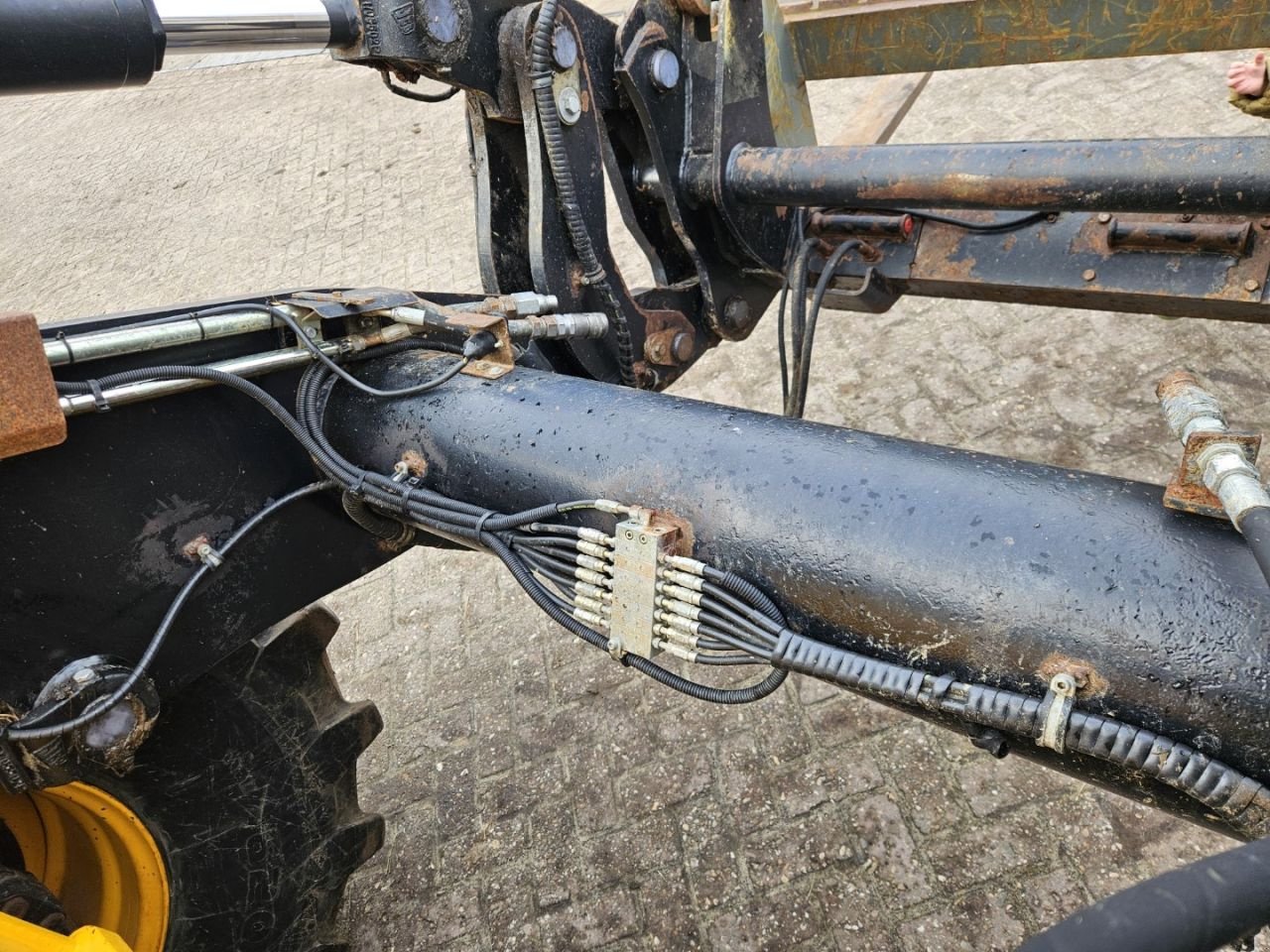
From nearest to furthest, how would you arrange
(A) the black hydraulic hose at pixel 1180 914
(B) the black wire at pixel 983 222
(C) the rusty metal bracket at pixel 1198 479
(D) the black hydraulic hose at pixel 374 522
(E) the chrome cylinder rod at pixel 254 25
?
1. (A) the black hydraulic hose at pixel 1180 914
2. (C) the rusty metal bracket at pixel 1198 479
3. (E) the chrome cylinder rod at pixel 254 25
4. (D) the black hydraulic hose at pixel 374 522
5. (B) the black wire at pixel 983 222

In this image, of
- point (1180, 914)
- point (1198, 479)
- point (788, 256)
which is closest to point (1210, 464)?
point (1198, 479)

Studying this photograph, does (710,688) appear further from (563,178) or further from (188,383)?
(563,178)

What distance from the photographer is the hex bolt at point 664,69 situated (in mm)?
1866

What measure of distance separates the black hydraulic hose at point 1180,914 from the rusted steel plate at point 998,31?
205cm

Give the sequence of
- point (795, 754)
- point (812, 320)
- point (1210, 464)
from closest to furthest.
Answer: point (1210, 464) → point (812, 320) → point (795, 754)

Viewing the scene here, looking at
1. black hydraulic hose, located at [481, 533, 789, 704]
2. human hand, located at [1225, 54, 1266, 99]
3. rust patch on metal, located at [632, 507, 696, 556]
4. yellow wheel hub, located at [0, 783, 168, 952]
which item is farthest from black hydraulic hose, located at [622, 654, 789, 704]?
human hand, located at [1225, 54, 1266, 99]

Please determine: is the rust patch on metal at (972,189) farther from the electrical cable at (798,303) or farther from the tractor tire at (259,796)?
the tractor tire at (259,796)

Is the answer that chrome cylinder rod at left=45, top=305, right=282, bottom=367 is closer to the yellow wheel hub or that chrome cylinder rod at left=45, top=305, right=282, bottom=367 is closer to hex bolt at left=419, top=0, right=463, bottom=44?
hex bolt at left=419, top=0, right=463, bottom=44

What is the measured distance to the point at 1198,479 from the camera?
0.88m

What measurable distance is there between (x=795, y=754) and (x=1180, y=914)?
1887 mm

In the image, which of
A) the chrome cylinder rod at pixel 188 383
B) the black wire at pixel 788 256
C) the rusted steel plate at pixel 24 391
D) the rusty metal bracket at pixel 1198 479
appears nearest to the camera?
the rusty metal bracket at pixel 1198 479

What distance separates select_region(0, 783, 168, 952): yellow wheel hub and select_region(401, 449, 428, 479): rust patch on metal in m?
0.69

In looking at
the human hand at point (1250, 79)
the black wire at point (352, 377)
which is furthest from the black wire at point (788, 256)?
the black wire at point (352, 377)

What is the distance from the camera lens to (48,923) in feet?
3.88
